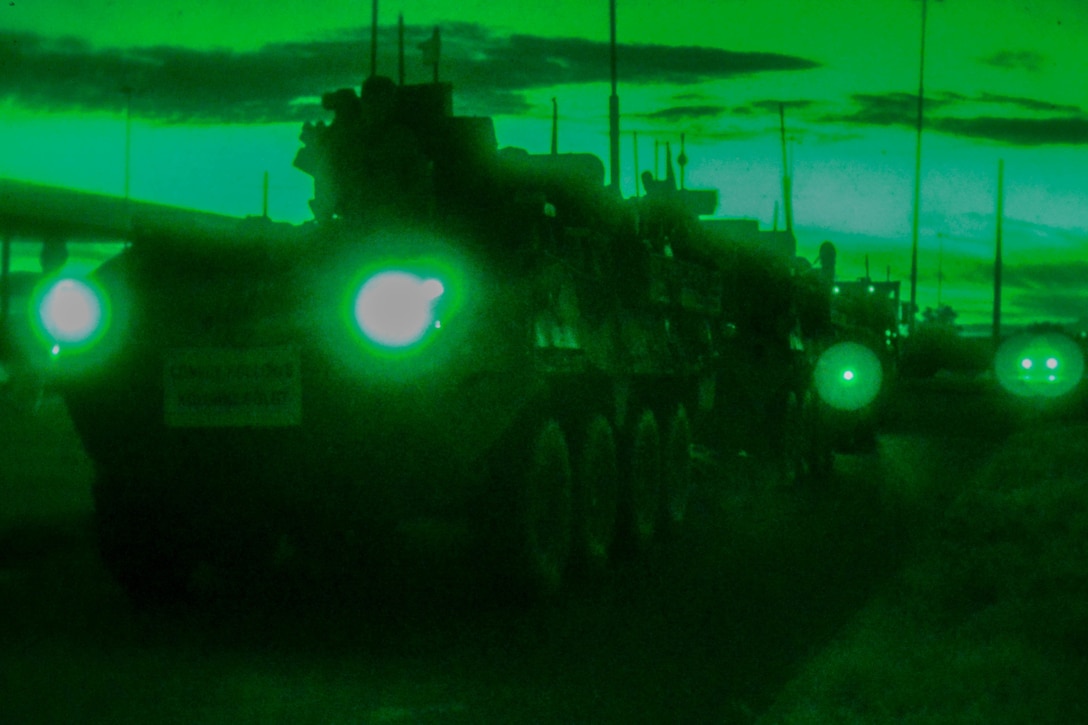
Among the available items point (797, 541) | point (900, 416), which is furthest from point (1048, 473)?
point (900, 416)

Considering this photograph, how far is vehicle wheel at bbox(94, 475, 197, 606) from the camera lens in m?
9.40

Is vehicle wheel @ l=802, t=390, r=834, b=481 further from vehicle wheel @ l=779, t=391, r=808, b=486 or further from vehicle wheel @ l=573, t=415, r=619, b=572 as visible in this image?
vehicle wheel @ l=573, t=415, r=619, b=572

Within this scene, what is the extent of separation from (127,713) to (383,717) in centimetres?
96

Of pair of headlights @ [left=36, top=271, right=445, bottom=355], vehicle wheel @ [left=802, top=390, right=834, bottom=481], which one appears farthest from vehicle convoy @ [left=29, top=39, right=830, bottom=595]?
vehicle wheel @ [left=802, top=390, right=834, bottom=481]

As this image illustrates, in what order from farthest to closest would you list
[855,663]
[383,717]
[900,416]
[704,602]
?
[900,416]
[704,602]
[855,663]
[383,717]

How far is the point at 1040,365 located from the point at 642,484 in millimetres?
51382

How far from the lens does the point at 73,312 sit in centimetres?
907

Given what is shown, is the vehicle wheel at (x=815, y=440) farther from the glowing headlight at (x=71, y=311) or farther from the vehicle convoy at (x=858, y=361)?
the glowing headlight at (x=71, y=311)

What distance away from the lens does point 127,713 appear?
22.8ft

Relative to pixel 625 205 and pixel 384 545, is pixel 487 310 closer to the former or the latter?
pixel 625 205

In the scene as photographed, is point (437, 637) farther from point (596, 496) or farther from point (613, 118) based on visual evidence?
point (613, 118)

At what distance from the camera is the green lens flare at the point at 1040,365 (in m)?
58.0

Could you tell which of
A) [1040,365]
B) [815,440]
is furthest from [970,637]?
[1040,365]

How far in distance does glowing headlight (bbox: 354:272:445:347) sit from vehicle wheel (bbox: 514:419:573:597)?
1136 millimetres
